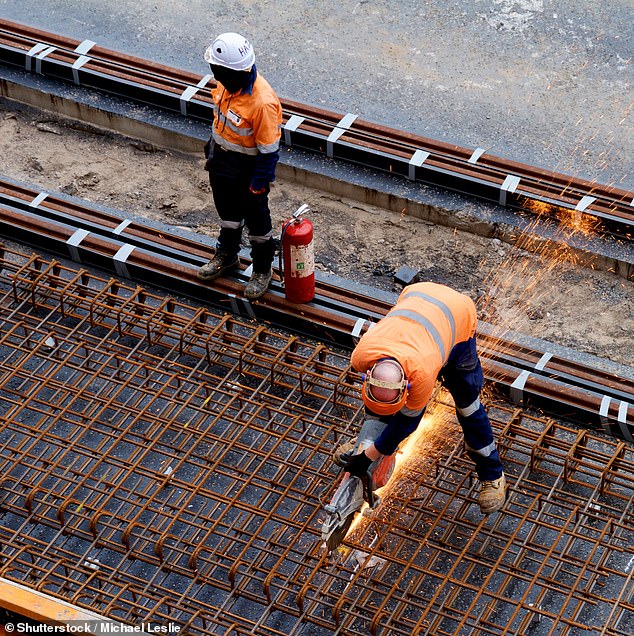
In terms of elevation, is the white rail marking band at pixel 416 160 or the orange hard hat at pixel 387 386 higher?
the orange hard hat at pixel 387 386

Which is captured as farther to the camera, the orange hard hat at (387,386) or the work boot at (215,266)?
the work boot at (215,266)

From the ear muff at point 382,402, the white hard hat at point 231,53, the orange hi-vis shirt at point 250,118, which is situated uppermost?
the white hard hat at point 231,53

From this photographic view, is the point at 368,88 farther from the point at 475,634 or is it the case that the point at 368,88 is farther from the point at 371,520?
the point at 475,634

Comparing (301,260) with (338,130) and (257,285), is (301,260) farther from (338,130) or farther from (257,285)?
(338,130)

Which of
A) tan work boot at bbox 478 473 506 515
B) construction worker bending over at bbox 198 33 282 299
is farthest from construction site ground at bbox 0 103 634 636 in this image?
construction worker bending over at bbox 198 33 282 299

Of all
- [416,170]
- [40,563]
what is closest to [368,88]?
[416,170]

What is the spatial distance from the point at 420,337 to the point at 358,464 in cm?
83

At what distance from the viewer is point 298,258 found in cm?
760

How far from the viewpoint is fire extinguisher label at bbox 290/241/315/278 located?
755cm

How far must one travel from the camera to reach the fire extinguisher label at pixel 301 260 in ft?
24.8

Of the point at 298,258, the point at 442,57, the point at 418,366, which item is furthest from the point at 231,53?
the point at 442,57

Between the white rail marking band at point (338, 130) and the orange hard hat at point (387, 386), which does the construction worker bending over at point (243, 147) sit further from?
the orange hard hat at point (387, 386)

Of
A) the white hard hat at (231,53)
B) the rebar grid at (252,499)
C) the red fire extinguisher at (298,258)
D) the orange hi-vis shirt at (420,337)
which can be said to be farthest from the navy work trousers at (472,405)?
the white hard hat at (231,53)

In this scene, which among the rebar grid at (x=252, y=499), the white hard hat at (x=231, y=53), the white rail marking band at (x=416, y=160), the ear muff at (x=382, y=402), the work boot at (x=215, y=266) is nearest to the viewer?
the ear muff at (x=382, y=402)
